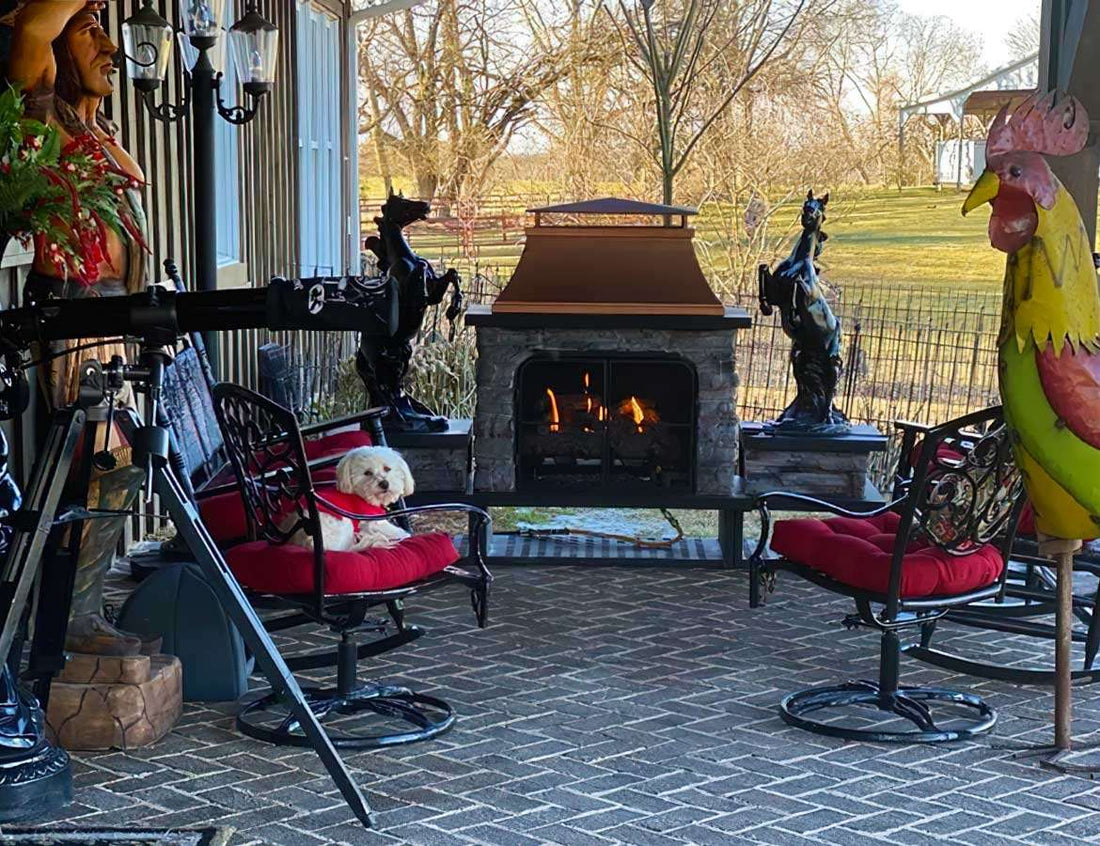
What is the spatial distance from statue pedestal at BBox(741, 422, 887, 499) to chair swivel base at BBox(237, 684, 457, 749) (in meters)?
2.66

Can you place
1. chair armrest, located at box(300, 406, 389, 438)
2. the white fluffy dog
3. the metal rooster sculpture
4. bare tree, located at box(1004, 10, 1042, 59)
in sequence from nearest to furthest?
1. the metal rooster sculpture
2. the white fluffy dog
3. chair armrest, located at box(300, 406, 389, 438)
4. bare tree, located at box(1004, 10, 1042, 59)

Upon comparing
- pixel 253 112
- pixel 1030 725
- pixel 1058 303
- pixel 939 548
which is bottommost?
pixel 1030 725

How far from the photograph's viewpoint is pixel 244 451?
189 inches

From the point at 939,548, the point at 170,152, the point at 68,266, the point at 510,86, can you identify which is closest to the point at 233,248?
the point at 170,152

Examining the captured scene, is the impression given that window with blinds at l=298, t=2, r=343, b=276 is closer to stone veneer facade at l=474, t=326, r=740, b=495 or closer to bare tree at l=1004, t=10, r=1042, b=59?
stone veneer facade at l=474, t=326, r=740, b=495

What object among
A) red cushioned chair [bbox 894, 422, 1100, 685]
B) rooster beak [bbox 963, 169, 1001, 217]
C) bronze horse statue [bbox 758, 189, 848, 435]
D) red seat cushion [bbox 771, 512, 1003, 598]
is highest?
rooster beak [bbox 963, 169, 1001, 217]

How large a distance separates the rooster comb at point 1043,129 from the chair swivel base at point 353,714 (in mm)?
2429

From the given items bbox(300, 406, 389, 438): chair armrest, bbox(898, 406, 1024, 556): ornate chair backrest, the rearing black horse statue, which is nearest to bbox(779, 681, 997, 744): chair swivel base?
bbox(898, 406, 1024, 556): ornate chair backrest

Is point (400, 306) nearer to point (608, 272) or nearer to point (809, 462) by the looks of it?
point (608, 272)

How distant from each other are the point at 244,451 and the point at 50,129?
119 cm

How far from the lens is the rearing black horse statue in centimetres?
707

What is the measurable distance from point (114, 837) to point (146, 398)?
45.4 inches

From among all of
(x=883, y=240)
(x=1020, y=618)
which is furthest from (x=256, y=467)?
(x=883, y=240)

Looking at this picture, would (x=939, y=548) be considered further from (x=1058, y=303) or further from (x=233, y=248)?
(x=233, y=248)
